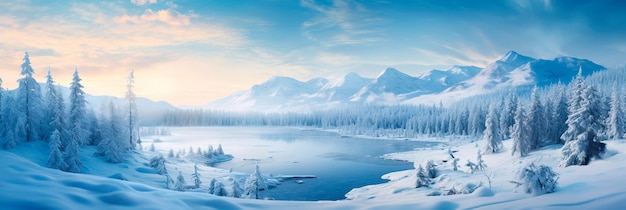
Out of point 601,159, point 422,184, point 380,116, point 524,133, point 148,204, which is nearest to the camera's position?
point 148,204

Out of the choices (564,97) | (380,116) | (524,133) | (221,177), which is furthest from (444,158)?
(380,116)

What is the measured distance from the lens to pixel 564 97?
2430 inches

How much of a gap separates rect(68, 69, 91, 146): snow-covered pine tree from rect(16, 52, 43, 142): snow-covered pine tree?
149 inches

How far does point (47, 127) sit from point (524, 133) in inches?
2597

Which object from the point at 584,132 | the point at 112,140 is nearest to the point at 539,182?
the point at 584,132

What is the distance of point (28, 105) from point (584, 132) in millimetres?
63846

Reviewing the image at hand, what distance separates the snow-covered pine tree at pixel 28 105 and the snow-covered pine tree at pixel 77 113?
3791 millimetres

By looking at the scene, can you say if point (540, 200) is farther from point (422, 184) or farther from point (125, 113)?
point (125, 113)

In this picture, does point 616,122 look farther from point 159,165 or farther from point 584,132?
point 159,165

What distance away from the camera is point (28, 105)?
41.8 m

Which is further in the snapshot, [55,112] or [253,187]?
[55,112]

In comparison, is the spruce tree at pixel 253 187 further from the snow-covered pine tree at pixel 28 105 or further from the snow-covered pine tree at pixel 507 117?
the snow-covered pine tree at pixel 507 117

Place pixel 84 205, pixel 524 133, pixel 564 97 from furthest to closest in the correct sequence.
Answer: pixel 564 97, pixel 524 133, pixel 84 205

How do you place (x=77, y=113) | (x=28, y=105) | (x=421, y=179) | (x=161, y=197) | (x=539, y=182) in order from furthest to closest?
1. (x=77, y=113)
2. (x=28, y=105)
3. (x=421, y=179)
4. (x=539, y=182)
5. (x=161, y=197)
